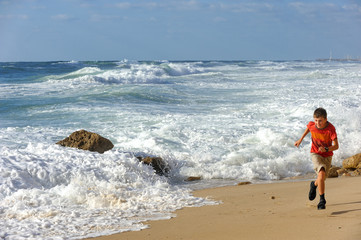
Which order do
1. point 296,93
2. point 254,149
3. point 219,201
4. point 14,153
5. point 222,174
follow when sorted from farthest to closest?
point 296,93 < point 254,149 < point 222,174 < point 14,153 < point 219,201

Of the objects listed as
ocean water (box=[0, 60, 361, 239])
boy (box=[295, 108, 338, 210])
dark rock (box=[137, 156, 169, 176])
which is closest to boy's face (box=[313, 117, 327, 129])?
boy (box=[295, 108, 338, 210])

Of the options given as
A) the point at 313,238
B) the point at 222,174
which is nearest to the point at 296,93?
the point at 222,174

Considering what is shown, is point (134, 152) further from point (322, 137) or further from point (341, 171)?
point (322, 137)

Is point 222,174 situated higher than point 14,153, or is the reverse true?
point 14,153

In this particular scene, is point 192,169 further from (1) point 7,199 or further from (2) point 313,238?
(2) point 313,238

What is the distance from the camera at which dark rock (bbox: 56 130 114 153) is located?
29.1ft

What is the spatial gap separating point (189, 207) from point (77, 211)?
1.39 meters

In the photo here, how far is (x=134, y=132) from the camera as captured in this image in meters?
12.2

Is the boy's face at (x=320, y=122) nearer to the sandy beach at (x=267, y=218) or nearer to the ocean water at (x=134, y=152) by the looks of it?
the sandy beach at (x=267, y=218)

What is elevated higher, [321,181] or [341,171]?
[321,181]

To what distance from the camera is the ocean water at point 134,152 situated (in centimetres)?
584

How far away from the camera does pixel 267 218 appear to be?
532 centimetres

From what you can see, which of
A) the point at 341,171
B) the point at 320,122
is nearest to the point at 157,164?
the point at 341,171

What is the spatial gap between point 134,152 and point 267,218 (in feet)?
14.2
